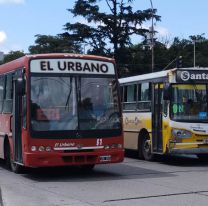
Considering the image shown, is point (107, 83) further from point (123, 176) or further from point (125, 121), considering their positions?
point (125, 121)

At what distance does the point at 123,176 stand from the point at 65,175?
150 cm

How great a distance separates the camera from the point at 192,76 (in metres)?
16.6

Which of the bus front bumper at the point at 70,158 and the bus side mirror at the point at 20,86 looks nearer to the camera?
the bus front bumper at the point at 70,158

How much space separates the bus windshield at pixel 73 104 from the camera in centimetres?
1296

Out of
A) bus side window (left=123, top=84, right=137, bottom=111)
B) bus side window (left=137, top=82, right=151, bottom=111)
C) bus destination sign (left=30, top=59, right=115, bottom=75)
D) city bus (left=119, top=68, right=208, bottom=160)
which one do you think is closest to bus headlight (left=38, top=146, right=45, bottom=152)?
bus destination sign (left=30, top=59, right=115, bottom=75)

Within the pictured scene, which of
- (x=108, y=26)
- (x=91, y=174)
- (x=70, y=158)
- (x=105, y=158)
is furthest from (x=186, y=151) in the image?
(x=108, y=26)

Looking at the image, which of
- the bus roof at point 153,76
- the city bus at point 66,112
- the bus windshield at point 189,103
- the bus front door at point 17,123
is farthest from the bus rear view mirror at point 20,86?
the bus roof at point 153,76

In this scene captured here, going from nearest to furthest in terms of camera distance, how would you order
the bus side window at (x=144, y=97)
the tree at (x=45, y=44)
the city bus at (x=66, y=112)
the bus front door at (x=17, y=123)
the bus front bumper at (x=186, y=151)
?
1. the city bus at (x=66, y=112)
2. the bus front door at (x=17, y=123)
3. the bus front bumper at (x=186, y=151)
4. the bus side window at (x=144, y=97)
5. the tree at (x=45, y=44)

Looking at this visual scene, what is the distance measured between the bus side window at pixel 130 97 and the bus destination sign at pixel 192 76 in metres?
3.02

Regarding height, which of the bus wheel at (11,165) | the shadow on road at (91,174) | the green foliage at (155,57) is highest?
the green foliage at (155,57)

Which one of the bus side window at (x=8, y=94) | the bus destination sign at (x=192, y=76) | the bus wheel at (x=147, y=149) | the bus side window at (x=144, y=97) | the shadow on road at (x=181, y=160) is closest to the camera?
the bus side window at (x=8, y=94)

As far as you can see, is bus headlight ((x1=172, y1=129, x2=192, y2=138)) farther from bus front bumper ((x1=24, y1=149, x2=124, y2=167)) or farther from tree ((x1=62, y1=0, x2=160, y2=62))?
tree ((x1=62, y1=0, x2=160, y2=62))

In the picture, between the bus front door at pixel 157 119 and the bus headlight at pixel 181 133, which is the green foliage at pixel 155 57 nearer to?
the bus front door at pixel 157 119

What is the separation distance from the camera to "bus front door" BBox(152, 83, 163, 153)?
1706 centimetres
